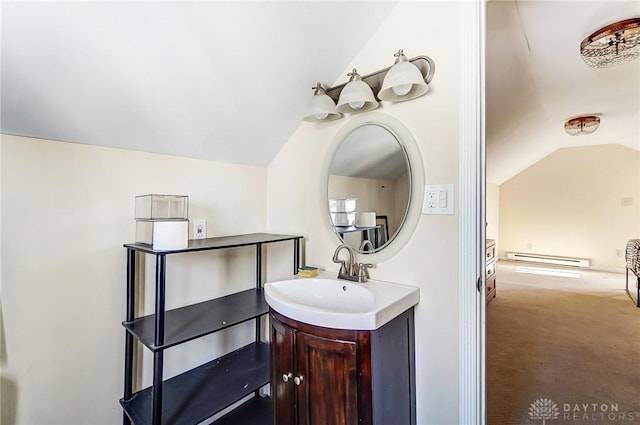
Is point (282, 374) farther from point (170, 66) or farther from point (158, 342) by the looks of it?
point (170, 66)

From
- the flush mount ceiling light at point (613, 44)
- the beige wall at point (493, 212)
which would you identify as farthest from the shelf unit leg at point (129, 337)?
the beige wall at point (493, 212)

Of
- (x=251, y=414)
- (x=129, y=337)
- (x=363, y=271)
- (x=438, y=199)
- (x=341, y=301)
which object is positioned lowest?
(x=251, y=414)

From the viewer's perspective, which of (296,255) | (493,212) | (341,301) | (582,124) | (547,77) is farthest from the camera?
(493,212)

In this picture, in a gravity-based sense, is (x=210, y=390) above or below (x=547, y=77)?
below

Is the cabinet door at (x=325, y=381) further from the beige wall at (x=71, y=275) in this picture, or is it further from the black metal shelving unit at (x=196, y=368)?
the beige wall at (x=71, y=275)

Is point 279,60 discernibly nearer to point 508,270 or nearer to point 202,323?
point 202,323

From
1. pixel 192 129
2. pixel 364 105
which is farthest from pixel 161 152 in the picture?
pixel 364 105

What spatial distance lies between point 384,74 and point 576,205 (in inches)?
262

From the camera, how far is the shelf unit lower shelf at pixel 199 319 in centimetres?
120

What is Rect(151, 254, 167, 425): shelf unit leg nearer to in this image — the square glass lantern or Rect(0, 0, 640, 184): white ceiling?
the square glass lantern

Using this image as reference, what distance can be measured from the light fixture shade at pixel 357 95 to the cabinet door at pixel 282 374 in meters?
1.11

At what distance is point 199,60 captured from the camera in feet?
3.99

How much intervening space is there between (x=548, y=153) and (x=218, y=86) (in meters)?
7.08

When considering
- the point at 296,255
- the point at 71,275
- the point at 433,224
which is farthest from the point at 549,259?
the point at 71,275
